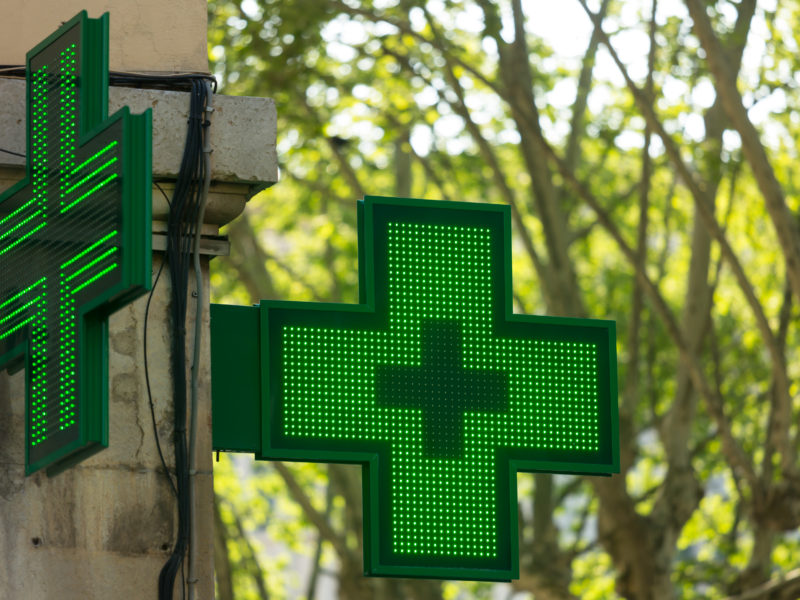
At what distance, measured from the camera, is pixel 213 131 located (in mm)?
5496

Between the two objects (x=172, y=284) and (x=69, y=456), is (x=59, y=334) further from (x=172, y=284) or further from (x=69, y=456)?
(x=172, y=284)

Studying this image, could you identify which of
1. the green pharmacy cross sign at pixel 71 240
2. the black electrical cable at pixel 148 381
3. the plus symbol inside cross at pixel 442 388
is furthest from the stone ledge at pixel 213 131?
the plus symbol inside cross at pixel 442 388

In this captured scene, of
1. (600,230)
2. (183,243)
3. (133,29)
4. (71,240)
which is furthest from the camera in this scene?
(600,230)

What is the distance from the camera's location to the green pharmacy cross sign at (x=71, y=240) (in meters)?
4.32

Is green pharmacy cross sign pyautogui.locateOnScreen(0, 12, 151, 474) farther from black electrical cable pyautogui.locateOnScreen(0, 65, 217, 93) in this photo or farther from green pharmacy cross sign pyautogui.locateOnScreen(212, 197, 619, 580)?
green pharmacy cross sign pyautogui.locateOnScreen(212, 197, 619, 580)

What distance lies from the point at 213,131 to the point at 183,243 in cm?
42

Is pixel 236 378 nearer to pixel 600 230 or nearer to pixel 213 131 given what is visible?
pixel 213 131

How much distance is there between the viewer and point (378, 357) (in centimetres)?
545

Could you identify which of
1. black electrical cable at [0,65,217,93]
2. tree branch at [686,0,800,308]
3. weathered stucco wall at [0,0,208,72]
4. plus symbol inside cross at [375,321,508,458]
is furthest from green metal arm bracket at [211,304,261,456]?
tree branch at [686,0,800,308]

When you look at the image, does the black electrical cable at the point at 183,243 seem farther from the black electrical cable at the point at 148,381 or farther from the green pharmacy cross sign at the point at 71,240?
the green pharmacy cross sign at the point at 71,240

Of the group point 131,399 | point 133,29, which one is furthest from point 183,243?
point 133,29

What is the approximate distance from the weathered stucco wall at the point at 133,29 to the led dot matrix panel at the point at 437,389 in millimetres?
911

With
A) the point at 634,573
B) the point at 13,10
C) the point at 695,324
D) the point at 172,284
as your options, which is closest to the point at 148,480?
the point at 172,284

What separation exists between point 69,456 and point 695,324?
898 cm
